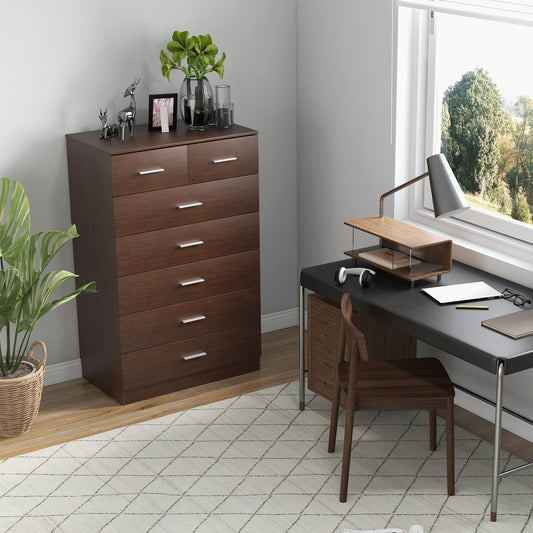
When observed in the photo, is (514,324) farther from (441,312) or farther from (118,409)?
(118,409)

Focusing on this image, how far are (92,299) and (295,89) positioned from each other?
1549mm

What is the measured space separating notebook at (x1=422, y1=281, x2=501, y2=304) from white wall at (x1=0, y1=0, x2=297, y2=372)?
148 centimetres

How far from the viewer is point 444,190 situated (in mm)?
3482

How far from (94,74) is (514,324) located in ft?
7.23

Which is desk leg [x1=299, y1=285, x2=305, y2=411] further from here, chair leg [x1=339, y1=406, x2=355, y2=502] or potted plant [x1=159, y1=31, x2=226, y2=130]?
potted plant [x1=159, y1=31, x2=226, y2=130]

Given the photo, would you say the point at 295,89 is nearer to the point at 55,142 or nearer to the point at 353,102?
the point at 353,102

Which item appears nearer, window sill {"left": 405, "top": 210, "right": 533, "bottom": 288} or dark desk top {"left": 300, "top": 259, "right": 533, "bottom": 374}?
dark desk top {"left": 300, "top": 259, "right": 533, "bottom": 374}

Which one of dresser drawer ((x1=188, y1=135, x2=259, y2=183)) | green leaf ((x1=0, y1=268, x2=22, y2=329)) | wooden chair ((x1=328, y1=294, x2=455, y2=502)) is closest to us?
wooden chair ((x1=328, y1=294, x2=455, y2=502))

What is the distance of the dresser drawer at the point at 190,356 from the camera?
166 inches

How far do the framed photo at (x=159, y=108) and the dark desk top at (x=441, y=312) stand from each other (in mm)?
990

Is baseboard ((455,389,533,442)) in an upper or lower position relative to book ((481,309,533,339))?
lower

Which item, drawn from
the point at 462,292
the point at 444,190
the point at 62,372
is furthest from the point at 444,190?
the point at 62,372

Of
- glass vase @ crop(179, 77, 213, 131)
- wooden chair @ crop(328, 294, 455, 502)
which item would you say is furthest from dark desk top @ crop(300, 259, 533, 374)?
glass vase @ crop(179, 77, 213, 131)

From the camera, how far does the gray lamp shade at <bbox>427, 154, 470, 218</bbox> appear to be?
11.4ft
